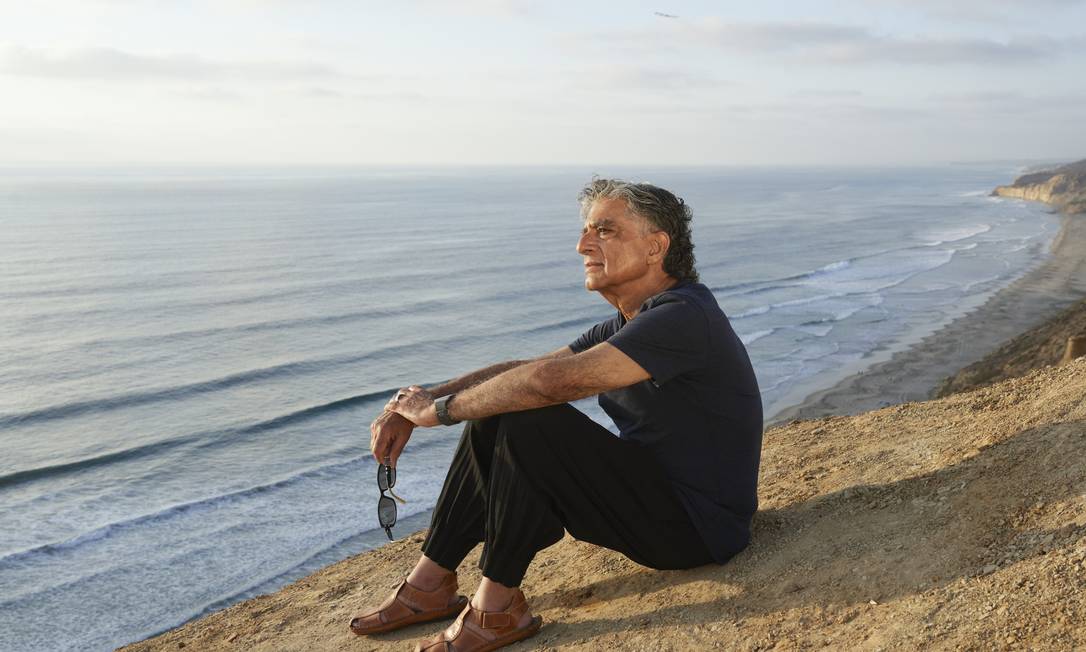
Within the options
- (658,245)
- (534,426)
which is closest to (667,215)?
(658,245)

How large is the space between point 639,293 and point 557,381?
30.2 inches

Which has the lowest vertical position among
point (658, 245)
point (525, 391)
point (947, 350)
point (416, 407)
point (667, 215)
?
point (947, 350)

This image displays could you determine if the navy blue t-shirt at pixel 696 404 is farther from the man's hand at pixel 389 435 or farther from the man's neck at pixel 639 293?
the man's hand at pixel 389 435

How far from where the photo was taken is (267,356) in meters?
21.8

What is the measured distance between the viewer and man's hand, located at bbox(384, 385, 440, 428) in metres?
3.88

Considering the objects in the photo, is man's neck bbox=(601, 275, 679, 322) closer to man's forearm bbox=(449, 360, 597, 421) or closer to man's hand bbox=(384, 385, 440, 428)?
man's forearm bbox=(449, 360, 597, 421)

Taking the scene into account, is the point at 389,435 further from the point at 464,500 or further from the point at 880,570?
the point at 880,570

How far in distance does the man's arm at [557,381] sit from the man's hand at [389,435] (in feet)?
2.45

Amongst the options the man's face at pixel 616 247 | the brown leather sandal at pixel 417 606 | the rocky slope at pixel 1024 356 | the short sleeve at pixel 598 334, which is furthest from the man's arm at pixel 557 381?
the rocky slope at pixel 1024 356

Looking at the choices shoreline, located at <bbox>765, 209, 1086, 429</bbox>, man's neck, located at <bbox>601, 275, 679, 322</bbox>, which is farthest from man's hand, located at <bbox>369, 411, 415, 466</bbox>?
shoreline, located at <bbox>765, 209, 1086, 429</bbox>

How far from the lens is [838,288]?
32750 millimetres

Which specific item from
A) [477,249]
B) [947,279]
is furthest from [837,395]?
[477,249]

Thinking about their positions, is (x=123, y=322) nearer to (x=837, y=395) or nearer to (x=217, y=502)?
(x=217, y=502)

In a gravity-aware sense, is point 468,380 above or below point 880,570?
above
